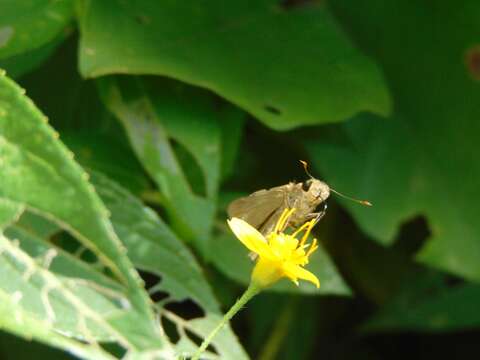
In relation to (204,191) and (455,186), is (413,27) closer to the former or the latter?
(455,186)

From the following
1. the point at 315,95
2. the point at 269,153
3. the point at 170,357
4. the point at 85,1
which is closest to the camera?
the point at 170,357

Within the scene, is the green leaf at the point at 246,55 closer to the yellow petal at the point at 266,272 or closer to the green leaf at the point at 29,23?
the green leaf at the point at 29,23

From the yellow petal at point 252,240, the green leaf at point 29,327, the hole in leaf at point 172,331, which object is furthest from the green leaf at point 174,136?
the green leaf at point 29,327

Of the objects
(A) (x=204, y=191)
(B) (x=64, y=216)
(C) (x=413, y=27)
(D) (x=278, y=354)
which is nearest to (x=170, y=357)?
(B) (x=64, y=216)

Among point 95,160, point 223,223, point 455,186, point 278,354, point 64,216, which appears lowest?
point 278,354

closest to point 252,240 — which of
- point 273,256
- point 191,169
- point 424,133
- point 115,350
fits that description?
point 273,256

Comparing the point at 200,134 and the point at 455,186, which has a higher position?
the point at 200,134

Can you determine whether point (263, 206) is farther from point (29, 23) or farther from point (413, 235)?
point (413, 235)
